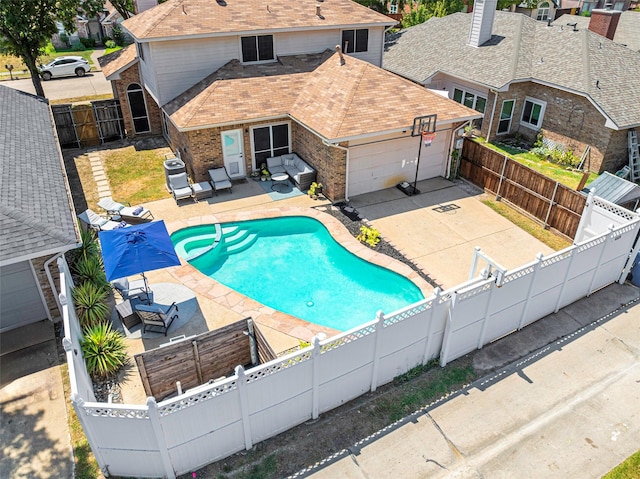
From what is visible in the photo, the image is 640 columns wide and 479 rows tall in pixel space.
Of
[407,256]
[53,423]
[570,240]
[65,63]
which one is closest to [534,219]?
[570,240]

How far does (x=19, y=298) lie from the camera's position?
426 inches

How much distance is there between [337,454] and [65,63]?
125ft

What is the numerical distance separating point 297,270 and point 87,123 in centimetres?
1458

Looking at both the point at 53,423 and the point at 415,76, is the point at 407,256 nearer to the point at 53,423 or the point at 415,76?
the point at 53,423

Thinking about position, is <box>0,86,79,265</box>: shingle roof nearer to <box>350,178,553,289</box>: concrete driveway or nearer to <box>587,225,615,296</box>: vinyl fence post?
<box>350,178,553,289</box>: concrete driveway

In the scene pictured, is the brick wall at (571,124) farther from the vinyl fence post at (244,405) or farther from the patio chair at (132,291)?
the vinyl fence post at (244,405)

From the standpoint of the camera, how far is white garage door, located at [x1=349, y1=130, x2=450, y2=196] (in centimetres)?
1733

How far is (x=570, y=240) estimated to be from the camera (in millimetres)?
15242

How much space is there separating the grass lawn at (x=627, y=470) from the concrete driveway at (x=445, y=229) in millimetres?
5849

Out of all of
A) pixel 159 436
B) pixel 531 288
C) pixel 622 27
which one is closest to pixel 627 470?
pixel 531 288

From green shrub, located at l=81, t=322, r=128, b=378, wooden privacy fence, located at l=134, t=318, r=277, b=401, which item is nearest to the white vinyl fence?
green shrub, located at l=81, t=322, r=128, b=378

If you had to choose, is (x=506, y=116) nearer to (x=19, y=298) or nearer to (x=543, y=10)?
(x=19, y=298)

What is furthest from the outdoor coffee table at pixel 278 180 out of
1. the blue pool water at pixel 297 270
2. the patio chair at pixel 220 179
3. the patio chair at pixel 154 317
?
the patio chair at pixel 154 317

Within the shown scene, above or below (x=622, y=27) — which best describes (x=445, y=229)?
below
